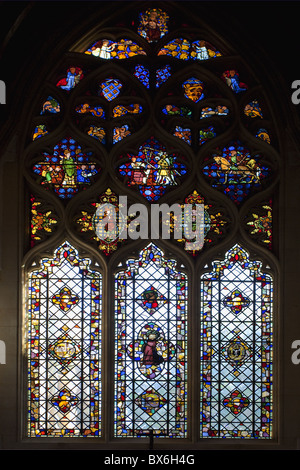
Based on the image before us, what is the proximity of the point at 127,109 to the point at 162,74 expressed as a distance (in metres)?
0.57

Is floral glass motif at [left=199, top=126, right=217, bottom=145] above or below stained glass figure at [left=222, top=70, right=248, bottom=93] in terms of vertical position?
below

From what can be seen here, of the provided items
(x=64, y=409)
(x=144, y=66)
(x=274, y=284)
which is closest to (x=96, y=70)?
(x=144, y=66)

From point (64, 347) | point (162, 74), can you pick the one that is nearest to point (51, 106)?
point (162, 74)

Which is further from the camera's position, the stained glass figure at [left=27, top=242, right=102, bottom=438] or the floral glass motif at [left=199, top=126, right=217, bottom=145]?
the floral glass motif at [left=199, top=126, right=217, bottom=145]

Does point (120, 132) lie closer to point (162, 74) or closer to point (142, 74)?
point (142, 74)

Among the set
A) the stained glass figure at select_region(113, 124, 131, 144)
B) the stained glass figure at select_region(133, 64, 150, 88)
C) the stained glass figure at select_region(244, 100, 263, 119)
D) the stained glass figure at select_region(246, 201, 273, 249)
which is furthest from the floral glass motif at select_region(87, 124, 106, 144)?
the stained glass figure at select_region(246, 201, 273, 249)

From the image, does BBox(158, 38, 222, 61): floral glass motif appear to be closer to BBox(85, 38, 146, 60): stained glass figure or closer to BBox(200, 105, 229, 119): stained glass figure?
BBox(85, 38, 146, 60): stained glass figure

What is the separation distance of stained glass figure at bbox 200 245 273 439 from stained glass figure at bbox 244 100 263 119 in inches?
59.5

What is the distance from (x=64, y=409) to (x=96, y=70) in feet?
12.4

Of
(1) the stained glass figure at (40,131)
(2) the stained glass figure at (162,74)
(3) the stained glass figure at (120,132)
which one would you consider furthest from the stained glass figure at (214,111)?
(1) the stained glass figure at (40,131)

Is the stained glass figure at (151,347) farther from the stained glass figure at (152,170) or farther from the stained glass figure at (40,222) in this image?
the stained glass figure at (40,222)

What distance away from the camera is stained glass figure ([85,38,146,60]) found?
328 inches

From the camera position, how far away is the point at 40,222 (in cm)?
802

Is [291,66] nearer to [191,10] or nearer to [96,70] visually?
[191,10]
